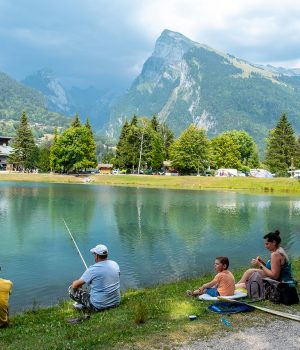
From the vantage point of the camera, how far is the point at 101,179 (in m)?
97.2

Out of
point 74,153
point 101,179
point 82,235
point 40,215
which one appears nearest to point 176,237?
point 82,235

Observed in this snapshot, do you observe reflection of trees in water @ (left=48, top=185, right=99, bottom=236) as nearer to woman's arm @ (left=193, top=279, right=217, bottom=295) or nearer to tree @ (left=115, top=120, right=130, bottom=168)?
woman's arm @ (left=193, top=279, right=217, bottom=295)

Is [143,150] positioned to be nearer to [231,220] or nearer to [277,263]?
[231,220]

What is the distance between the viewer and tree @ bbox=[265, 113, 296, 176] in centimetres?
10544

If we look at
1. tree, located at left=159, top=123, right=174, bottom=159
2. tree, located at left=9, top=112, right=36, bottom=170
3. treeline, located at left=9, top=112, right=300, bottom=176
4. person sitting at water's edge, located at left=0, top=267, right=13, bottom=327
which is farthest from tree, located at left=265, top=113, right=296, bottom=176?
person sitting at water's edge, located at left=0, top=267, right=13, bottom=327

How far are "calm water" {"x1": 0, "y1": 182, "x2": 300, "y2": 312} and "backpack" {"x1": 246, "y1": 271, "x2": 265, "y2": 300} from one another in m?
5.92

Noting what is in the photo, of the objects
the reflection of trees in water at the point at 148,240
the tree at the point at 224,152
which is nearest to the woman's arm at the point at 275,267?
the reflection of trees in water at the point at 148,240

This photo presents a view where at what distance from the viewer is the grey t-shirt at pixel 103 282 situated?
33.0ft

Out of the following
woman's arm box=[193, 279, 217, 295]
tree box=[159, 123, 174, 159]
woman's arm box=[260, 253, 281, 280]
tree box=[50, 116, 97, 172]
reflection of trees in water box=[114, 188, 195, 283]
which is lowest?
reflection of trees in water box=[114, 188, 195, 283]

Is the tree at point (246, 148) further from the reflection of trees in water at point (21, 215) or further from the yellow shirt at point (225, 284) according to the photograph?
the yellow shirt at point (225, 284)

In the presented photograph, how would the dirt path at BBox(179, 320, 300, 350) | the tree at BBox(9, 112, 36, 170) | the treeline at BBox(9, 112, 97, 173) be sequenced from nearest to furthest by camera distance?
the dirt path at BBox(179, 320, 300, 350)
the treeline at BBox(9, 112, 97, 173)
the tree at BBox(9, 112, 36, 170)

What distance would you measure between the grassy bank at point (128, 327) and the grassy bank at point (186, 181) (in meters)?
73.8

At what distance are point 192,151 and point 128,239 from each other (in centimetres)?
8587

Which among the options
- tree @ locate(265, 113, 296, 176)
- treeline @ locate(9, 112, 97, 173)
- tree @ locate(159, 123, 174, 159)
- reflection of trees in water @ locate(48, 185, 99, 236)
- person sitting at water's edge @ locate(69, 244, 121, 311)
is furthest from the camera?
tree @ locate(159, 123, 174, 159)
